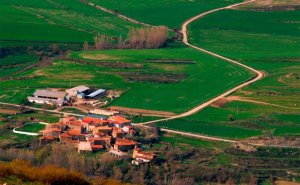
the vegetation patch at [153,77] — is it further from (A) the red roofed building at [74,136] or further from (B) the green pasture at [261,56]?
(A) the red roofed building at [74,136]

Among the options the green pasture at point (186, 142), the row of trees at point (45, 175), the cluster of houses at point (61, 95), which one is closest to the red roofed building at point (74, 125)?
the green pasture at point (186, 142)

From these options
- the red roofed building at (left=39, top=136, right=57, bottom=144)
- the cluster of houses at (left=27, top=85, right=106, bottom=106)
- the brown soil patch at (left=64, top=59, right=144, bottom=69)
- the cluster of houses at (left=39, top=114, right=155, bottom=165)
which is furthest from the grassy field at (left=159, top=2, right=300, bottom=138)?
the brown soil patch at (left=64, top=59, right=144, bottom=69)

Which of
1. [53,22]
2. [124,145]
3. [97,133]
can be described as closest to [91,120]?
[97,133]

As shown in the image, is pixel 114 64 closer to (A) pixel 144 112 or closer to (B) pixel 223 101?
(B) pixel 223 101

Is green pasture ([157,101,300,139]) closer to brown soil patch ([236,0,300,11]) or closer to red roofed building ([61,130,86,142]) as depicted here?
red roofed building ([61,130,86,142])

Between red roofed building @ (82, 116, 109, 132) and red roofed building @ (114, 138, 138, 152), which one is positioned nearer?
red roofed building @ (114, 138, 138, 152)

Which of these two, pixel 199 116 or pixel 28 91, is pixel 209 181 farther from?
pixel 28 91
